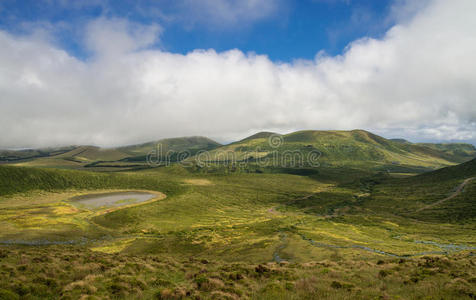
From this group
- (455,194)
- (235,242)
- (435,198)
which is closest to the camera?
(235,242)

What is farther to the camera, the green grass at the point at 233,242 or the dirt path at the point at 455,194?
the dirt path at the point at 455,194

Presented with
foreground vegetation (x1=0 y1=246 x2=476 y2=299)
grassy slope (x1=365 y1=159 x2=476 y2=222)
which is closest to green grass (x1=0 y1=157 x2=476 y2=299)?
foreground vegetation (x1=0 y1=246 x2=476 y2=299)

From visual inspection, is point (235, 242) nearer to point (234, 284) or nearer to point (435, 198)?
point (234, 284)

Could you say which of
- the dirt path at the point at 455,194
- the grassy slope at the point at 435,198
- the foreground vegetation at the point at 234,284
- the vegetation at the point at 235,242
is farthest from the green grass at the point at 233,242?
the dirt path at the point at 455,194

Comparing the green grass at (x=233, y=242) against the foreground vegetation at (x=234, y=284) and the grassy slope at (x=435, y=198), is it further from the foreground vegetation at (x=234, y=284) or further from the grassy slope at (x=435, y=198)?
the grassy slope at (x=435, y=198)

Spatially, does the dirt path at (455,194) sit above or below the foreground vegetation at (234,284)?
below

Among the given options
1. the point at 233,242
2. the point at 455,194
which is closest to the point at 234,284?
→ the point at 233,242

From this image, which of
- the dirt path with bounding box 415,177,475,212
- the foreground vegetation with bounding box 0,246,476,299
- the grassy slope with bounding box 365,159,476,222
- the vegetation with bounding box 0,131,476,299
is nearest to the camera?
the foreground vegetation with bounding box 0,246,476,299

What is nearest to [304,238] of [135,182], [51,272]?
[51,272]

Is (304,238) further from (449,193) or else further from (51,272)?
(449,193)

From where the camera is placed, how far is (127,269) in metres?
24.1

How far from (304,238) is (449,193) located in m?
122

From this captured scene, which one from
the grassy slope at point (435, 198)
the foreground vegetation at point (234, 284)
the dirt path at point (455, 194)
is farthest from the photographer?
the dirt path at point (455, 194)

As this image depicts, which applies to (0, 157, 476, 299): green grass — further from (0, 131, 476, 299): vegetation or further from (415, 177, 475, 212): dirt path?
(415, 177, 475, 212): dirt path
